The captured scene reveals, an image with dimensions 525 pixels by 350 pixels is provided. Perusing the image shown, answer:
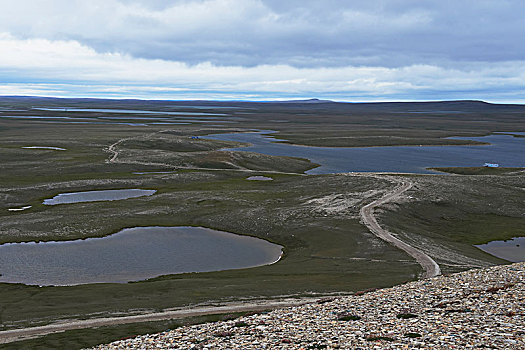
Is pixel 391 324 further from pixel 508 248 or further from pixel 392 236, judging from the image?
pixel 508 248

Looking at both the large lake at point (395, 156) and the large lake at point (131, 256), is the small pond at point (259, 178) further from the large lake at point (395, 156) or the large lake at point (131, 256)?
the large lake at point (131, 256)

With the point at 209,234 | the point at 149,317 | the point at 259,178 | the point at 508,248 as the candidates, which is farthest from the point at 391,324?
the point at 259,178

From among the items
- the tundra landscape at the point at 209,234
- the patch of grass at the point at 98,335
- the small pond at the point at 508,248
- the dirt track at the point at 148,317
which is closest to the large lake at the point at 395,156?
the tundra landscape at the point at 209,234

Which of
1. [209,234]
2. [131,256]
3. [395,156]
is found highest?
[395,156]

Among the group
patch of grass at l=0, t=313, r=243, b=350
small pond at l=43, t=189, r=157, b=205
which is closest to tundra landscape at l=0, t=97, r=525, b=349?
patch of grass at l=0, t=313, r=243, b=350

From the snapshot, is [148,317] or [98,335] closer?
[98,335]

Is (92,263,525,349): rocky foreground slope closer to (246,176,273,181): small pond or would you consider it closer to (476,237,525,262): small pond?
(476,237,525,262): small pond
